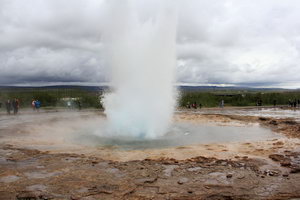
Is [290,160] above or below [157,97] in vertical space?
below

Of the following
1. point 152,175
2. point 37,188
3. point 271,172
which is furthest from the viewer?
point 271,172

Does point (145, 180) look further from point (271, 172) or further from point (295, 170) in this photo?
point (295, 170)

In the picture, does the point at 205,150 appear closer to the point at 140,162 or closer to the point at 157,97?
the point at 140,162

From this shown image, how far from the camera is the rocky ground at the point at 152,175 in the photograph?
4.93m

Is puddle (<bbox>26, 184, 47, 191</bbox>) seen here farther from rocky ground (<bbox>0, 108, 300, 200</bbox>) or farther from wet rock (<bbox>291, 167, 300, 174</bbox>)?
wet rock (<bbox>291, 167, 300, 174</bbox>)

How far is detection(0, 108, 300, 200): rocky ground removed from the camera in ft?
16.2

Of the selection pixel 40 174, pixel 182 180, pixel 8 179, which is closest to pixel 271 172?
pixel 182 180

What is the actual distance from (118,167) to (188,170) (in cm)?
166

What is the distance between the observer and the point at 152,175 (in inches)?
233

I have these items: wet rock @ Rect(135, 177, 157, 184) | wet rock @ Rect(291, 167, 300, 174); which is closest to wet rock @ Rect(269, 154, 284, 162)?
wet rock @ Rect(291, 167, 300, 174)

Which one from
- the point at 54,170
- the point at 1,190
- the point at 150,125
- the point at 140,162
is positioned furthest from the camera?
the point at 150,125

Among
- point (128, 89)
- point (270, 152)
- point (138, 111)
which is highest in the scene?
point (128, 89)

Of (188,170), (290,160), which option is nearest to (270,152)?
(290,160)

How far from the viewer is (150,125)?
509 inches
